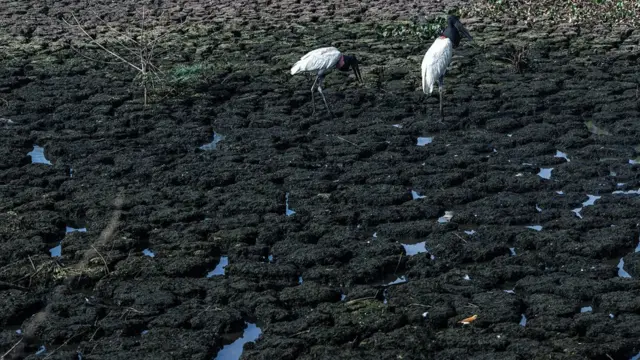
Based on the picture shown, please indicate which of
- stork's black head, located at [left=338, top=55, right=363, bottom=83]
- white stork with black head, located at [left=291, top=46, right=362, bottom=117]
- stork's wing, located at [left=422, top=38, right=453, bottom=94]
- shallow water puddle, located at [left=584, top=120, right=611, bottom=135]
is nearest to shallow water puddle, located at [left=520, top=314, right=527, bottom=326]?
shallow water puddle, located at [left=584, top=120, right=611, bottom=135]

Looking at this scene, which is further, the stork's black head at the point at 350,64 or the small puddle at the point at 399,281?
the stork's black head at the point at 350,64

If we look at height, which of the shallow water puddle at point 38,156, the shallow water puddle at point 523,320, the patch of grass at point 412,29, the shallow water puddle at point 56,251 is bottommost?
the patch of grass at point 412,29

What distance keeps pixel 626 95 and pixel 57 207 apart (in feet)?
17.7

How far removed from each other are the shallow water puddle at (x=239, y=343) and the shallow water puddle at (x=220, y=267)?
2.46 feet

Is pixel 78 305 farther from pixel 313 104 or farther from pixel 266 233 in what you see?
pixel 313 104

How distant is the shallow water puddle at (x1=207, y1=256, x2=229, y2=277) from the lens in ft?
20.5

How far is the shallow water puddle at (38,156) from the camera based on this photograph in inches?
341

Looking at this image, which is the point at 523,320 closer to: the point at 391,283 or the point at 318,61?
the point at 391,283

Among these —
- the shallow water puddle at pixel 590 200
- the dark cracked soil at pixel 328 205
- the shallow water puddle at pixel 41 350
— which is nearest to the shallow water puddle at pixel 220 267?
the dark cracked soil at pixel 328 205

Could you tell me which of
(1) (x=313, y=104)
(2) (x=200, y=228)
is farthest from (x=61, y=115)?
(2) (x=200, y=228)

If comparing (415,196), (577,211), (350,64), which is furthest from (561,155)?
(350,64)

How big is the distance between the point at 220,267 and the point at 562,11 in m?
8.37

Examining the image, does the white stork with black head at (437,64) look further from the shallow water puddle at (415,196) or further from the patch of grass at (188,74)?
the patch of grass at (188,74)

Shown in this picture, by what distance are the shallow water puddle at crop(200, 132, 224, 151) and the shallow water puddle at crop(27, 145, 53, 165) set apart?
1349mm
